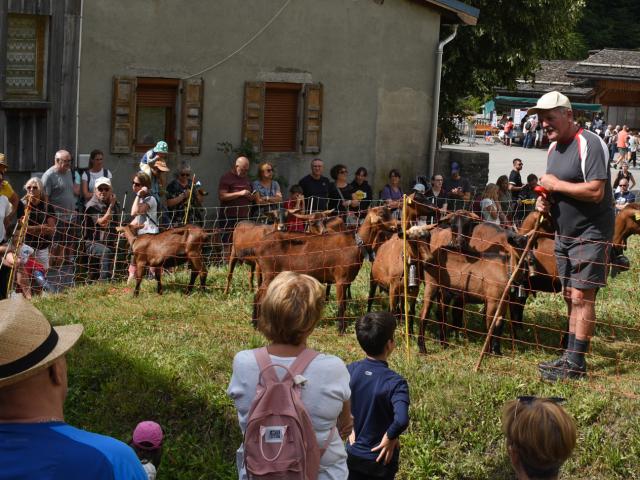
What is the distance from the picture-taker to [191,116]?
58.0 feet

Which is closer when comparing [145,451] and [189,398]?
[145,451]

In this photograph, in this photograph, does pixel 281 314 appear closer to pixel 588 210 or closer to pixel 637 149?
pixel 588 210

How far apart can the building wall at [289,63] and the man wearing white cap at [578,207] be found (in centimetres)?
936

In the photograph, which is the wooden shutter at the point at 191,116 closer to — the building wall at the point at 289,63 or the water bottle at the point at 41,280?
the building wall at the point at 289,63

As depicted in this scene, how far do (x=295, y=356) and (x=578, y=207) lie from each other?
4.34m

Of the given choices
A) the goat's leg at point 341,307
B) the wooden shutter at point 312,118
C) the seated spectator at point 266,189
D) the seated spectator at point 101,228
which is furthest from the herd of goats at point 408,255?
the wooden shutter at point 312,118

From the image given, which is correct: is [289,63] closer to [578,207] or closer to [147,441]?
[578,207]

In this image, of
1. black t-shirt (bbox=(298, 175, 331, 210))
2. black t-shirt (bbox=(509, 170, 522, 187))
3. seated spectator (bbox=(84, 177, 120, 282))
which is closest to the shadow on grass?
seated spectator (bbox=(84, 177, 120, 282))

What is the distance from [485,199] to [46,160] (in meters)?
6.94

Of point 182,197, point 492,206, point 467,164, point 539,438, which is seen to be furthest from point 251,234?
point 467,164

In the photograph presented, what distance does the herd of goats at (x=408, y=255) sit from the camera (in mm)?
10352

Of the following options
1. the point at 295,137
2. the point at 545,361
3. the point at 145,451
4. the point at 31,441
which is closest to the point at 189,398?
the point at 145,451

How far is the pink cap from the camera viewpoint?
684 cm

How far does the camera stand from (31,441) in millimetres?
3631
